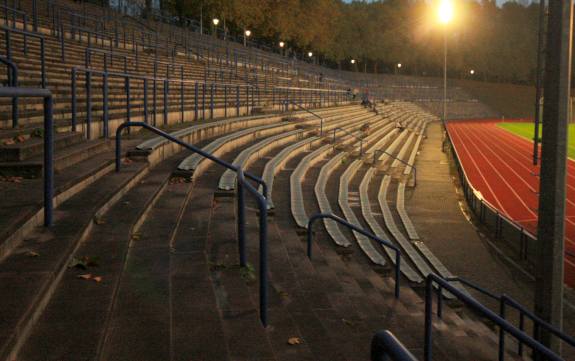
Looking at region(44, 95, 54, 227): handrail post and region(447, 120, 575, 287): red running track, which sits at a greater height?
region(44, 95, 54, 227): handrail post

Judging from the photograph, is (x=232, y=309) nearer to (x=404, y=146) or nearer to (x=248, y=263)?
(x=248, y=263)

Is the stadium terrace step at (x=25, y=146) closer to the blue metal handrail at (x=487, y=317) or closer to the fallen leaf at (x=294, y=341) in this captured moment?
the fallen leaf at (x=294, y=341)

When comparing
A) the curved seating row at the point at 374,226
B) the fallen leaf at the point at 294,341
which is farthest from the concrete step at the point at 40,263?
the curved seating row at the point at 374,226

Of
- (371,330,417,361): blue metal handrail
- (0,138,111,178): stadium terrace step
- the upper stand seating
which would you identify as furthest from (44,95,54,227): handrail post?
(371,330,417,361): blue metal handrail

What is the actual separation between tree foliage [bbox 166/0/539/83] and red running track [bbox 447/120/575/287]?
3392 cm

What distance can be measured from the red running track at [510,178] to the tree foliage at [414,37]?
111ft

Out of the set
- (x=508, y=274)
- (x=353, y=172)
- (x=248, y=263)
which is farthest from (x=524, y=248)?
(x=248, y=263)

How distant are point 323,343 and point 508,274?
9.24 m

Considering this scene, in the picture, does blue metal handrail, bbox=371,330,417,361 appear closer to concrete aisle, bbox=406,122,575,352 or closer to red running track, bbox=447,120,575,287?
concrete aisle, bbox=406,122,575,352

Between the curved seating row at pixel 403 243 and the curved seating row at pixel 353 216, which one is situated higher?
the curved seating row at pixel 353 216

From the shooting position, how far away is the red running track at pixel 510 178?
18.8m

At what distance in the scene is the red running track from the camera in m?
18.8

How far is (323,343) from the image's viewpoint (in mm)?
4707

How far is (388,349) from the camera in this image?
2.05 metres
